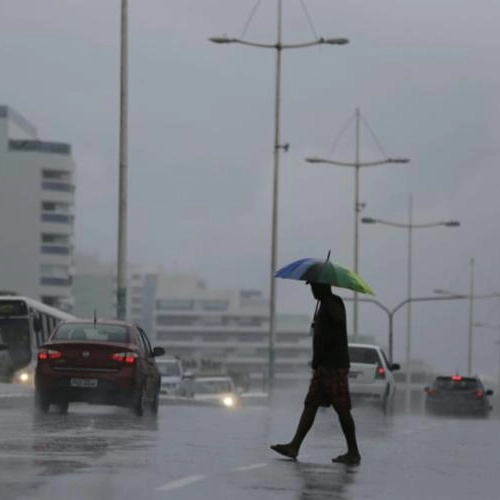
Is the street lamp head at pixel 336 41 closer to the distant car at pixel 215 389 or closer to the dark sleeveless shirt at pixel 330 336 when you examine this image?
the distant car at pixel 215 389

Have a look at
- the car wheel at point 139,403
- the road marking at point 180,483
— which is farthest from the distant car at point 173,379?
the road marking at point 180,483

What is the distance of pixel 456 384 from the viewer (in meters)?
57.5

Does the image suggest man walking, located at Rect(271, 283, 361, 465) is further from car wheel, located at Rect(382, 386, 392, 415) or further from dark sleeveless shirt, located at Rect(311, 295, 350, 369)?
car wheel, located at Rect(382, 386, 392, 415)

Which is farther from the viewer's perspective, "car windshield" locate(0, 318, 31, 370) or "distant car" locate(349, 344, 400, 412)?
"car windshield" locate(0, 318, 31, 370)

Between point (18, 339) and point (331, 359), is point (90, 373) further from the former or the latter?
point (18, 339)

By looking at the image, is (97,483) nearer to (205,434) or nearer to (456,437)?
(205,434)

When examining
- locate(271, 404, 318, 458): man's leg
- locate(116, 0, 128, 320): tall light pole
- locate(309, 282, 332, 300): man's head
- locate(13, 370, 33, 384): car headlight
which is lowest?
locate(13, 370, 33, 384): car headlight

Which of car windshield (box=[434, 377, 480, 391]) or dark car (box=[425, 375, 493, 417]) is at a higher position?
car windshield (box=[434, 377, 480, 391])

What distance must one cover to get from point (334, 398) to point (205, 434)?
514 cm

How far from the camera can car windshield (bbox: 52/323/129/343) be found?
29.5 metres

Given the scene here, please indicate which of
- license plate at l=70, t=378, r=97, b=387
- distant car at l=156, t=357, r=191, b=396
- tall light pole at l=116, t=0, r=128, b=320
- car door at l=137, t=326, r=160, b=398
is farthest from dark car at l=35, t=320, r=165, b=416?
distant car at l=156, t=357, r=191, b=396

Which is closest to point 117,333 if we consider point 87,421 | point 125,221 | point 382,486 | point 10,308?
point 87,421

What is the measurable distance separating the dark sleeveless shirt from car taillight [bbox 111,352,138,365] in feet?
35.6

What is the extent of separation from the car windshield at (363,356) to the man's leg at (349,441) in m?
29.5
